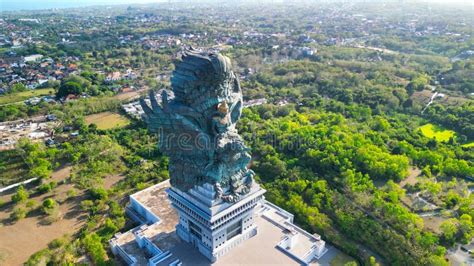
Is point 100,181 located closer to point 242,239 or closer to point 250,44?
point 242,239

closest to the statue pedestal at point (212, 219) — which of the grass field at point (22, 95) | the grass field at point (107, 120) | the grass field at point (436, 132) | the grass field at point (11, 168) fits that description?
the grass field at point (11, 168)

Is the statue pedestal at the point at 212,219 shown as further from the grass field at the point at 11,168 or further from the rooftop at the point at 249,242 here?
the grass field at the point at 11,168

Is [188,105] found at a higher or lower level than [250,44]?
higher

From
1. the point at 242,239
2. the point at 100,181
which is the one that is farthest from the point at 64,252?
the point at 242,239

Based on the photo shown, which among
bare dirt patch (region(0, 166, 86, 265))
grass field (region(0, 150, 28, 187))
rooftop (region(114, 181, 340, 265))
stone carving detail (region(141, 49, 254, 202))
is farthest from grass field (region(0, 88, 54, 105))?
stone carving detail (region(141, 49, 254, 202))

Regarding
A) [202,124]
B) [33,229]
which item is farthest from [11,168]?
[202,124]

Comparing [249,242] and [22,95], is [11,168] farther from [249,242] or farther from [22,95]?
[22,95]
